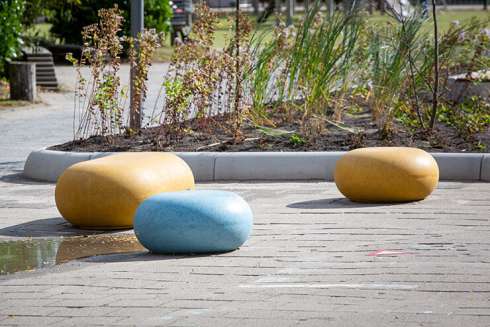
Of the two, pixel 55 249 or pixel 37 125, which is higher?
pixel 55 249

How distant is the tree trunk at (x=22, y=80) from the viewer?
62.0 ft

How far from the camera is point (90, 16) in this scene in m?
28.2

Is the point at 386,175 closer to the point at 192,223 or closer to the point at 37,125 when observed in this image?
the point at 192,223

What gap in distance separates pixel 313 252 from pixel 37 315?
2334 mm

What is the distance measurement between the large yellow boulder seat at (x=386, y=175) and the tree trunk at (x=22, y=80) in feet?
33.2

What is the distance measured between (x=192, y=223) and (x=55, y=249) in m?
1.22

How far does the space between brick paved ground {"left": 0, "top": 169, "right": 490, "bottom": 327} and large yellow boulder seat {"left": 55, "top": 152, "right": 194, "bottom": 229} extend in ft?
0.86

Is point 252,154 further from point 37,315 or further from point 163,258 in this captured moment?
point 37,315

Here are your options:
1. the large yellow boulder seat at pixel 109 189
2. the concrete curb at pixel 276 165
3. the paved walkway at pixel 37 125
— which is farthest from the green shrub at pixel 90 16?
the large yellow boulder seat at pixel 109 189

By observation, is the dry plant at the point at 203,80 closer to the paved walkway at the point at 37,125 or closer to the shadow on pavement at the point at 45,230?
the paved walkway at the point at 37,125

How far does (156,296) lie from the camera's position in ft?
21.5

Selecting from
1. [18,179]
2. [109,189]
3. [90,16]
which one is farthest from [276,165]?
[90,16]

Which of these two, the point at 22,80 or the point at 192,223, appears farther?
the point at 22,80

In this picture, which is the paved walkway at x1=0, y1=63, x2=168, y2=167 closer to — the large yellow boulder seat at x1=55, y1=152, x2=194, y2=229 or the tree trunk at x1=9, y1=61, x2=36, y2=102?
the tree trunk at x1=9, y1=61, x2=36, y2=102
